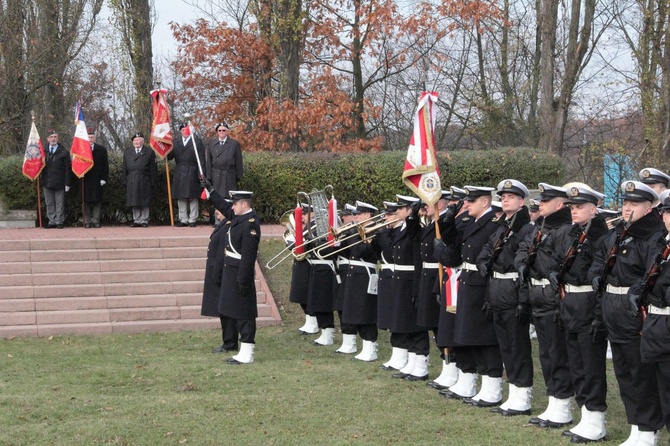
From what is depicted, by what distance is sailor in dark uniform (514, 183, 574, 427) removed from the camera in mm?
8891

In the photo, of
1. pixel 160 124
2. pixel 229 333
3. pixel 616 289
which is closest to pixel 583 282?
pixel 616 289

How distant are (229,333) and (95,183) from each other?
331 inches

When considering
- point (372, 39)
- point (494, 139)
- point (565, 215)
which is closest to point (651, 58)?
point (372, 39)

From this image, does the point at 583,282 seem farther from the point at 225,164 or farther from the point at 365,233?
the point at 225,164

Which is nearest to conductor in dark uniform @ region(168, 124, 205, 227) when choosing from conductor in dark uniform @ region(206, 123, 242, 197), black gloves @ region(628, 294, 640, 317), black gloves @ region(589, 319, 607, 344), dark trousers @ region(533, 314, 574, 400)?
conductor in dark uniform @ region(206, 123, 242, 197)

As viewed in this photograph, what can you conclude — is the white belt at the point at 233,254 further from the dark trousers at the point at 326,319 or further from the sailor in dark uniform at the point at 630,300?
the sailor in dark uniform at the point at 630,300

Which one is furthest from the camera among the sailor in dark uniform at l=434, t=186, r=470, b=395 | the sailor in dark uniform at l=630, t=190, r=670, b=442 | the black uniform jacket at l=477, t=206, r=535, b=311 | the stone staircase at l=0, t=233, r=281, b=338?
the stone staircase at l=0, t=233, r=281, b=338

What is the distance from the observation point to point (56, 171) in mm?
20438

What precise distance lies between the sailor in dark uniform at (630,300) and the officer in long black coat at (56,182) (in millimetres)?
14486

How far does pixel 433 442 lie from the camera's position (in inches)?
330

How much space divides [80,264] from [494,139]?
20207 millimetres

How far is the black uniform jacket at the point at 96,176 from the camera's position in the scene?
20.7m

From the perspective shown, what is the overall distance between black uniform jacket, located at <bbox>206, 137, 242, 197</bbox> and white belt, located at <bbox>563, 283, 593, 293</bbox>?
12.9m

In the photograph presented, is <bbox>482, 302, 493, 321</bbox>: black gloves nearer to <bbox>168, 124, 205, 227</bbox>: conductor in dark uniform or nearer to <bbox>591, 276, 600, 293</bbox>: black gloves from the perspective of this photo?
<bbox>591, 276, 600, 293</bbox>: black gloves
